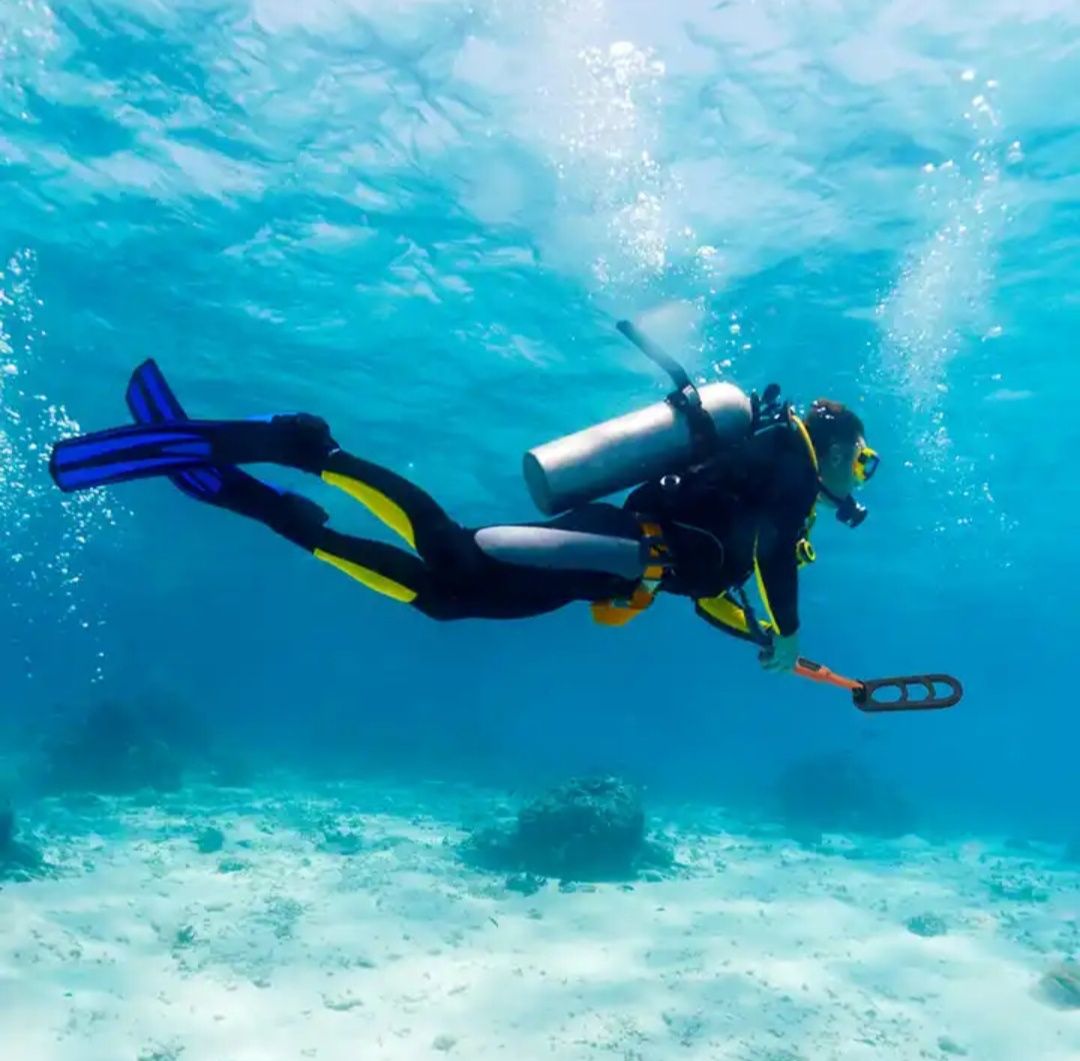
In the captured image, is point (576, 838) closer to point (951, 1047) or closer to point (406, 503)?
point (951, 1047)

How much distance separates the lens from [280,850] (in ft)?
50.5

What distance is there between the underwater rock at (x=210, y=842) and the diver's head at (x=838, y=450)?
13.6m

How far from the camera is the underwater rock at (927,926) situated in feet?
43.0

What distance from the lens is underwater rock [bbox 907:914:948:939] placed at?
13102mm

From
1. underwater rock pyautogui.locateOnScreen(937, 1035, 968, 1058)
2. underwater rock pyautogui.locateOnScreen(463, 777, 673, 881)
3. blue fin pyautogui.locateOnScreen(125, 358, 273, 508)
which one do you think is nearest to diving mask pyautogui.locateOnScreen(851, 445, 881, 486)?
blue fin pyautogui.locateOnScreen(125, 358, 273, 508)

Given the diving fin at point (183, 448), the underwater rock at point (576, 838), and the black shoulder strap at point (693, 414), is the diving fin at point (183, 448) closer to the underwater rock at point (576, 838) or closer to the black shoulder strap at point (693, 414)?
the black shoulder strap at point (693, 414)

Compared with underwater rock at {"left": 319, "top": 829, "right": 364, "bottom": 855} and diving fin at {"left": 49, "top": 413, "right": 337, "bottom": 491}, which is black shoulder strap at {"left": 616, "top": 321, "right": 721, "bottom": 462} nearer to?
diving fin at {"left": 49, "top": 413, "right": 337, "bottom": 491}

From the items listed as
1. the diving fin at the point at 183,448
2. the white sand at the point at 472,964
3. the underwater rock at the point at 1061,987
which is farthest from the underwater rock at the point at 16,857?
the underwater rock at the point at 1061,987

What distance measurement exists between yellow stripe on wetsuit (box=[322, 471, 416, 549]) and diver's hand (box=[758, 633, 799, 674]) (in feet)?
6.97

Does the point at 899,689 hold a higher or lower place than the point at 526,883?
lower

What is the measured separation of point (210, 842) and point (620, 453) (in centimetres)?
1363

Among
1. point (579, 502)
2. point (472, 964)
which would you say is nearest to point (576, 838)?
point (472, 964)

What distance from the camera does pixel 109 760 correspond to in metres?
20.9

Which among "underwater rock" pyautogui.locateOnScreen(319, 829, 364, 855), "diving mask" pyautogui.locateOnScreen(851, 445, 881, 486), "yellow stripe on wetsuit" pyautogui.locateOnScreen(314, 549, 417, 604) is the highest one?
"underwater rock" pyautogui.locateOnScreen(319, 829, 364, 855)
